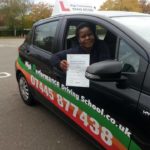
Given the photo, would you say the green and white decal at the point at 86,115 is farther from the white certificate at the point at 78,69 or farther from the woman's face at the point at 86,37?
the woman's face at the point at 86,37

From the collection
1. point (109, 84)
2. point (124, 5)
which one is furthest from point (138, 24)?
point (124, 5)

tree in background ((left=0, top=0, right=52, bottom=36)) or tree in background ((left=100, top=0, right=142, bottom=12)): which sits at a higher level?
tree in background ((left=100, top=0, right=142, bottom=12))

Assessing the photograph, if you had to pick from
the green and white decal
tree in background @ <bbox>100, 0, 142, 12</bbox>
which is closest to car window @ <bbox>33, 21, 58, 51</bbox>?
the green and white decal

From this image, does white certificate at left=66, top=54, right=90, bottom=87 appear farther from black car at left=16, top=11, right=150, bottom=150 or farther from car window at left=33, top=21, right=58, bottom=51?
car window at left=33, top=21, right=58, bottom=51

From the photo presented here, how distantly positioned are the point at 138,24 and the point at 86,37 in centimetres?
59

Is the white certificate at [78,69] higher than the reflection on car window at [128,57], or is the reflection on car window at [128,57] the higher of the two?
the reflection on car window at [128,57]

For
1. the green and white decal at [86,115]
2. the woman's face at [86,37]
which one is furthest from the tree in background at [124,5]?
the woman's face at [86,37]

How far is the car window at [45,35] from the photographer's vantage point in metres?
4.39

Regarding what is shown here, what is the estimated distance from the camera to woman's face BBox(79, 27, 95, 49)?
3.53 meters

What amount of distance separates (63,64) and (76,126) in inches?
29.6

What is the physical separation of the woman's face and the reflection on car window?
0.53m

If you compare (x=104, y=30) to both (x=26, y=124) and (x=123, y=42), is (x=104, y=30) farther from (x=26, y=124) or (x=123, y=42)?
(x=26, y=124)

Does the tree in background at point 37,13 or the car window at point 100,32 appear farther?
the tree in background at point 37,13

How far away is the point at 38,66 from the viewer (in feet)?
15.3
